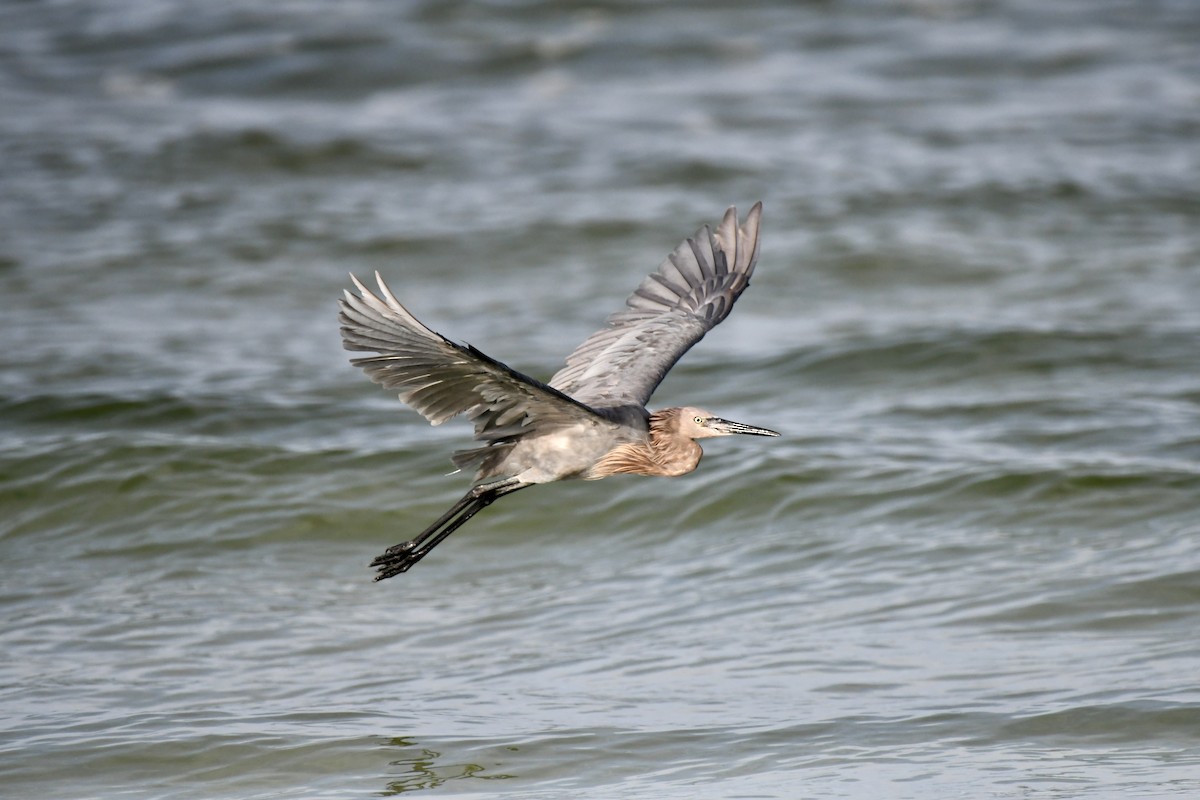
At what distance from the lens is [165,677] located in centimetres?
762

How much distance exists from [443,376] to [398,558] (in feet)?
5.55

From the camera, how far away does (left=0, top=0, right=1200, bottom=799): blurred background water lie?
22.5 ft

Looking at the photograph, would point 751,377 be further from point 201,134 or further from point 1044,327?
point 201,134

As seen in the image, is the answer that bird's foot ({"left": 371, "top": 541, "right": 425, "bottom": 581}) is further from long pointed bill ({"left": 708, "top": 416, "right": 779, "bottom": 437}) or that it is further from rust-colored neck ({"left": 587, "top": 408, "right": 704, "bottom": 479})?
long pointed bill ({"left": 708, "top": 416, "right": 779, "bottom": 437})

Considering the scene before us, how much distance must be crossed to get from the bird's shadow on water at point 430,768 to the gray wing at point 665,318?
1.62 metres

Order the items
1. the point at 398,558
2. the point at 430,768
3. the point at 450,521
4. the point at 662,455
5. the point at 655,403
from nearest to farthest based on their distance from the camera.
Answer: the point at 430,768
the point at 662,455
the point at 450,521
the point at 398,558
the point at 655,403

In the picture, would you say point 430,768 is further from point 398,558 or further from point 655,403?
point 655,403

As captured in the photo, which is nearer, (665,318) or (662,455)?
(662,455)

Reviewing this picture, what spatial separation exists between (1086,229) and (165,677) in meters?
10.4

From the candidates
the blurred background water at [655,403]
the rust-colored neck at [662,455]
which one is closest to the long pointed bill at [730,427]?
the rust-colored neck at [662,455]

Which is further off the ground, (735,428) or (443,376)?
(443,376)

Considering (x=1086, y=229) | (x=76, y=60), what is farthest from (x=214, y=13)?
(x=1086, y=229)

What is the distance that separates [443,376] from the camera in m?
6.22

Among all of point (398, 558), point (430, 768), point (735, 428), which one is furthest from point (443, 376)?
point (398, 558)
